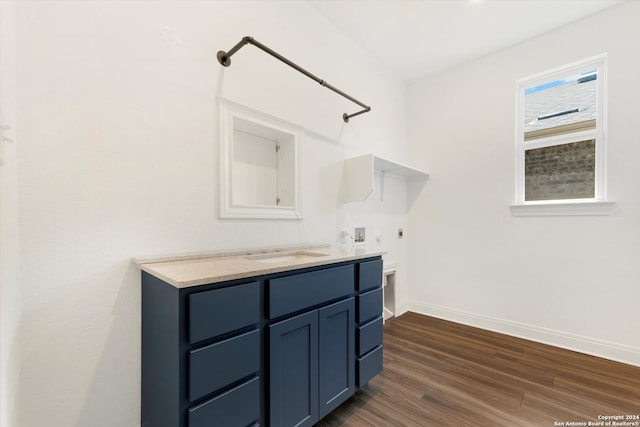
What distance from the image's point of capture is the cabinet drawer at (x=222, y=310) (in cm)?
93

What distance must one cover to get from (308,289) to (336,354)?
459 mm

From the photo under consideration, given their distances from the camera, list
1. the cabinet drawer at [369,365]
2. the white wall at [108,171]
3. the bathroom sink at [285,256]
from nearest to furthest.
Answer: the white wall at [108,171], the cabinet drawer at [369,365], the bathroom sink at [285,256]

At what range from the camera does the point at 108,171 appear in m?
1.22

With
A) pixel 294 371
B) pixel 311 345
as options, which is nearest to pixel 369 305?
pixel 311 345

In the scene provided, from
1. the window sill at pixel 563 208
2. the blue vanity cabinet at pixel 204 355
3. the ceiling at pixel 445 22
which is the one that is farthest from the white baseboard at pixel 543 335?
the ceiling at pixel 445 22

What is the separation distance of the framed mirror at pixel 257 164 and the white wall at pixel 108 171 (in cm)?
8

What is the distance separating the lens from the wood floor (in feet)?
4.90

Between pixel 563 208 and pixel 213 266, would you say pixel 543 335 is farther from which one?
pixel 213 266

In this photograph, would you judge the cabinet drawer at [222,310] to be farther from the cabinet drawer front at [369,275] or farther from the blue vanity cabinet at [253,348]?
the cabinet drawer front at [369,275]

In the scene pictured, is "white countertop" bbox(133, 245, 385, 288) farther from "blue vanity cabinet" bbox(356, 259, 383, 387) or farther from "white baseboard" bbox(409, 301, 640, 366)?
"white baseboard" bbox(409, 301, 640, 366)

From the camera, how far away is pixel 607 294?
86.0 inches

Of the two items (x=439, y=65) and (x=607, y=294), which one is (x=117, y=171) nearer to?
(x=439, y=65)

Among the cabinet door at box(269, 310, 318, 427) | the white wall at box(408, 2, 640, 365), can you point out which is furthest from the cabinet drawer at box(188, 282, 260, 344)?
the white wall at box(408, 2, 640, 365)

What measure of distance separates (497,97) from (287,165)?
2.40 meters
